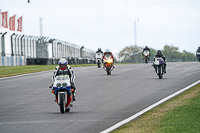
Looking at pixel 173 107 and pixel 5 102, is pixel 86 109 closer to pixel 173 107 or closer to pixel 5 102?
pixel 173 107

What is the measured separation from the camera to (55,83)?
37.9 feet

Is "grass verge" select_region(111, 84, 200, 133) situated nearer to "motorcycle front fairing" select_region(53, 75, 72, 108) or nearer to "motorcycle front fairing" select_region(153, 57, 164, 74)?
"motorcycle front fairing" select_region(53, 75, 72, 108)

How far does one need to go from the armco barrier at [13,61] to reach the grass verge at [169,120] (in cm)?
3456

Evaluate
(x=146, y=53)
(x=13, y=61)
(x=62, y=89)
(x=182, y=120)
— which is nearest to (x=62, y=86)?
(x=62, y=89)

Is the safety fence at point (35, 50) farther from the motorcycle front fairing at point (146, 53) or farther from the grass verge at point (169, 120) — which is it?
the grass verge at point (169, 120)

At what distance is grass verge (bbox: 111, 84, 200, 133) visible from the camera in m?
8.53

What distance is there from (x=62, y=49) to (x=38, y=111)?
41820mm

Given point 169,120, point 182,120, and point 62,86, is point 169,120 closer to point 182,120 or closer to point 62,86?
point 182,120

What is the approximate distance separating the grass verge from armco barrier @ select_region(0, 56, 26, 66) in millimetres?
34564

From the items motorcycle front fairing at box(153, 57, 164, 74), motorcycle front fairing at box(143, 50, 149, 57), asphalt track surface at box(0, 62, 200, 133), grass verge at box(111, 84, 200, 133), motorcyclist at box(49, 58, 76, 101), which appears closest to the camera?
grass verge at box(111, 84, 200, 133)

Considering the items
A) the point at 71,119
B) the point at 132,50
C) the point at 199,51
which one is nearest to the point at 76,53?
the point at 199,51

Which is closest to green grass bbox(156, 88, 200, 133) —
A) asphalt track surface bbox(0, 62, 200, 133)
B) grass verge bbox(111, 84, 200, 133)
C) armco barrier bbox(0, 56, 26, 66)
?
grass verge bbox(111, 84, 200, 133)

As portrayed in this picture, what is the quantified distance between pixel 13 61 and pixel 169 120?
3790 centimetres

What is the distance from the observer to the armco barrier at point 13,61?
4500 cm
